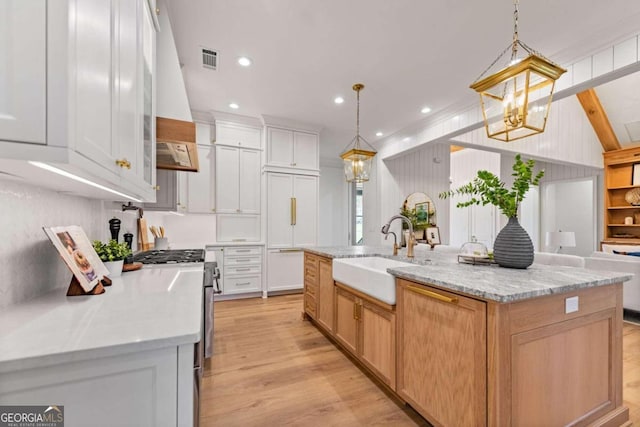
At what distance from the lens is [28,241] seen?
1.08m

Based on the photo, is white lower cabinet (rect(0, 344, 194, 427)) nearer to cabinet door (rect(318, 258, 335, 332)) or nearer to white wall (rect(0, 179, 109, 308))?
white wall (rect(0, 179, 109, 308))

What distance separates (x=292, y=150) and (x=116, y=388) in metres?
4.12

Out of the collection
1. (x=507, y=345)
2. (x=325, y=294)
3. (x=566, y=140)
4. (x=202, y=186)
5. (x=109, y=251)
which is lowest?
(x=325, y=294)

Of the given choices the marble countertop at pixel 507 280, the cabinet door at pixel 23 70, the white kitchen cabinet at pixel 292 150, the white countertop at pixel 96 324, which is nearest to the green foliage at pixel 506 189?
the marble countertop at pixel 507 280

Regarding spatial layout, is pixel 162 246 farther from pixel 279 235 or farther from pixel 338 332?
pixel 338 332

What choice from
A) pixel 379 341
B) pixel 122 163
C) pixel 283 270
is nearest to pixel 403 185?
pixel 283 270

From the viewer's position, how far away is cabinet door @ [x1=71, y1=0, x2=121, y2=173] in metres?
0.72

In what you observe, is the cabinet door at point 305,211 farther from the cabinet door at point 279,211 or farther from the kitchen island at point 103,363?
the kitchen island at point 103,363

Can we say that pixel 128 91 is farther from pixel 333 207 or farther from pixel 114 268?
pixel 333 207

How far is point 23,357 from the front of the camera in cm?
60

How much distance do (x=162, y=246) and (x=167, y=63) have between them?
1.99 meters

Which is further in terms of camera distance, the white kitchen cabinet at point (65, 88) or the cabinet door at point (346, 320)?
the cabinet door at point (346, 320)

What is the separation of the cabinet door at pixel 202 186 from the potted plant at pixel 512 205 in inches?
140

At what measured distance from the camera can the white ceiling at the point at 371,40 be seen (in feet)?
6.81
